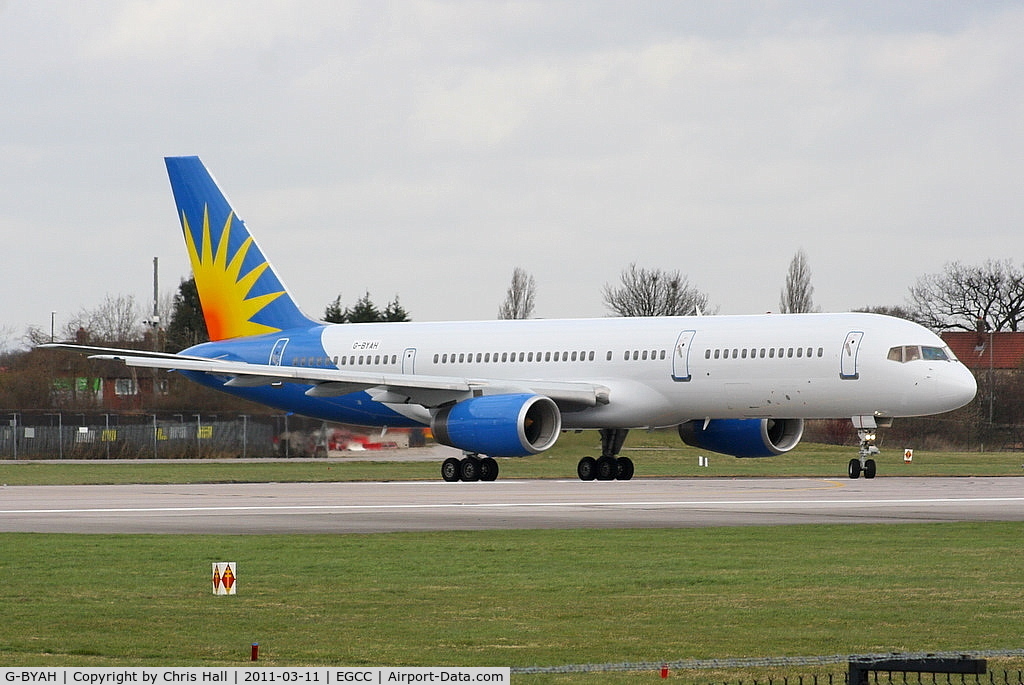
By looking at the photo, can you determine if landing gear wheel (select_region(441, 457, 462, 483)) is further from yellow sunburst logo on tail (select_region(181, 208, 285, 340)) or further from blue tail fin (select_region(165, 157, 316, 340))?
yellow sunburst logo on tail (select_region(181, 208, 285, 340))

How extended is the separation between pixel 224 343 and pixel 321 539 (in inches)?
1053

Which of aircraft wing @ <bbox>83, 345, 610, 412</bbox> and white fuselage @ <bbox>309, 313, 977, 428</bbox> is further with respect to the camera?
aircraft wing @ <bbox>83, 345, 610, 412</bbox>

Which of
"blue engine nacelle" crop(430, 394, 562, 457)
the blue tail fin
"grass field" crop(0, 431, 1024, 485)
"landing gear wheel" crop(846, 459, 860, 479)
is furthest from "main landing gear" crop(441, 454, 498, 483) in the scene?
the blue tail fin

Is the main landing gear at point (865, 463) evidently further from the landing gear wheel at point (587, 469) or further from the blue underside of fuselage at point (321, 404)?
the blue underside of fuselage at point (321, 404)

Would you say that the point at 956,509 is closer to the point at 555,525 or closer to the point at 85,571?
the point at 555,525

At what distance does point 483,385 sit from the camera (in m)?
38.6

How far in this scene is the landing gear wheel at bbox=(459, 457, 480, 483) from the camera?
38125 mm

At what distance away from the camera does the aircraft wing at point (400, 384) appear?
125 ft

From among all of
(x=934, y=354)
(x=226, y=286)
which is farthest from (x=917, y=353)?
(x=226, y=286)

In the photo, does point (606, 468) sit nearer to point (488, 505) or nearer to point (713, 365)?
point (713, 365)

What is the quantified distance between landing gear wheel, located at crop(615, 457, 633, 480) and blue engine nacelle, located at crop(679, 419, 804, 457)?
2.23 meters

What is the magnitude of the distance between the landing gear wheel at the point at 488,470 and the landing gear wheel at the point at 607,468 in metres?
2.71

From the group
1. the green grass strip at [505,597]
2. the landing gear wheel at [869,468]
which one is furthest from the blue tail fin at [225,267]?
the green grass strip at [505,597]

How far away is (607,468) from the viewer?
39.3 meters
